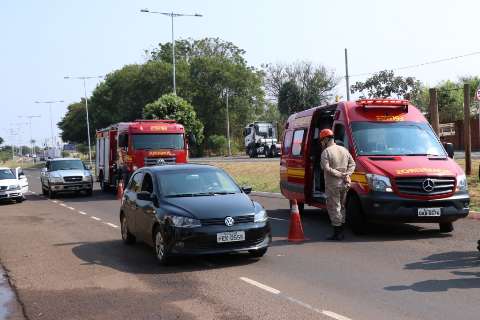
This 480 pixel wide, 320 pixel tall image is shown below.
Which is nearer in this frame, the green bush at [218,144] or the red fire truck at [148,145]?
the red fire truck at [148,145]

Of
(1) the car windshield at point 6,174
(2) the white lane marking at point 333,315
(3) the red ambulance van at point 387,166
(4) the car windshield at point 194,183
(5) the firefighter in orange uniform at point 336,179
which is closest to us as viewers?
(2) the white lane marking at point 333,315

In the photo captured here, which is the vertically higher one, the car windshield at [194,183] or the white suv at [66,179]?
the car windshield at [194,183]

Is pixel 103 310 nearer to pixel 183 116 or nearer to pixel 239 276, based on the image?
pixel 239 276

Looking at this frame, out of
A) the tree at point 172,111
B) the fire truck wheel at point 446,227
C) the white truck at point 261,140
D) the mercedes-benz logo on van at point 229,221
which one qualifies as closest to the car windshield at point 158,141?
the fire truck wheel at point 446,227

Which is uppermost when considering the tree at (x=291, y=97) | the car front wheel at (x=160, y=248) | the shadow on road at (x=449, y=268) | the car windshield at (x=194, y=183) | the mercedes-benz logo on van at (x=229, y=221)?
the tree at (x=291, y=97)

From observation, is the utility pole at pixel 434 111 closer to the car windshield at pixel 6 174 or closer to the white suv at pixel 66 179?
the white suv at pixel 66 179

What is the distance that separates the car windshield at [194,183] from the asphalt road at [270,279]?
1040mm

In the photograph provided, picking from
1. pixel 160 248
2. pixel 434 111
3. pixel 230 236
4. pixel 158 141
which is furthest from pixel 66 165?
pixel 230 236

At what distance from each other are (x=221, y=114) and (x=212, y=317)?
249 ft

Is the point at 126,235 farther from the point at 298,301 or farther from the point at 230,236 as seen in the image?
the point at 298,301

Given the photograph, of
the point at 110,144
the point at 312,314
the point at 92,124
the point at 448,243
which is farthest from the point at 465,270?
the point at 92,124

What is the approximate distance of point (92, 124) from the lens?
302 feet

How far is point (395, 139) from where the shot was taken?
12.2 meters

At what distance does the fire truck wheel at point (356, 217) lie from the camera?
11477 mm
